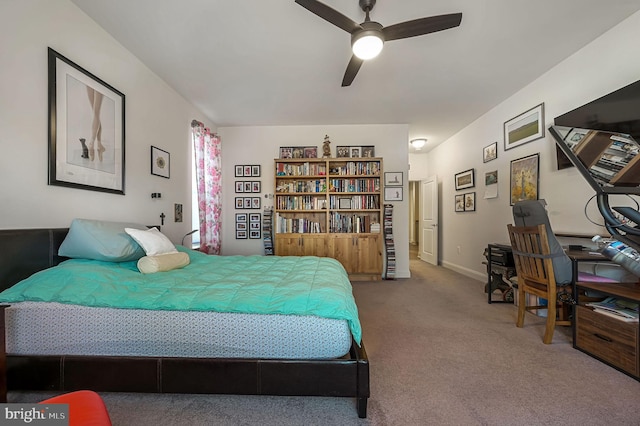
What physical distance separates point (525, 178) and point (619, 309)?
1.95 m

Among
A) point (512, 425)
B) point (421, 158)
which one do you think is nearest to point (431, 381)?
point (512, 425)

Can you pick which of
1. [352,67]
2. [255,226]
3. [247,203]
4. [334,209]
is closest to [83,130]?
[352,67]

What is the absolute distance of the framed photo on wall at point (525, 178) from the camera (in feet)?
10.7

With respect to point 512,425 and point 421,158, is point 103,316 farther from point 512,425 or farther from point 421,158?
point 421,158

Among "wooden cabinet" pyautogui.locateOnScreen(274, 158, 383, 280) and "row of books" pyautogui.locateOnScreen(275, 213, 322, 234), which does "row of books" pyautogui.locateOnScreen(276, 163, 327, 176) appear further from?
"row of books" pyautogui.locateOnScreen(275, 213, 322, 234)

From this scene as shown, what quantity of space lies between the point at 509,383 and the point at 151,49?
3869 mm

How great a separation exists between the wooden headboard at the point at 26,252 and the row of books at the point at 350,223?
11.0 ft

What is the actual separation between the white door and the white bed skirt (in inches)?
205

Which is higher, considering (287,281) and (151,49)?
(151,49)

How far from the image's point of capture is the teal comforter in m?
1.40

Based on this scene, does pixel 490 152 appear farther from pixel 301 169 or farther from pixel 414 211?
pixel 414 211

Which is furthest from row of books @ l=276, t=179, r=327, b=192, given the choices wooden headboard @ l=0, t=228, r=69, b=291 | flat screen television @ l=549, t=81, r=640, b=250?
A: flat screen television @ l=549, t=81, r=640, b=250

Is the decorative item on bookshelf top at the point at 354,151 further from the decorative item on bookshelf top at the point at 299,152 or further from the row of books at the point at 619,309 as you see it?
the row of books at the point at 619,309

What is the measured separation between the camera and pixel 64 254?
1.85m
